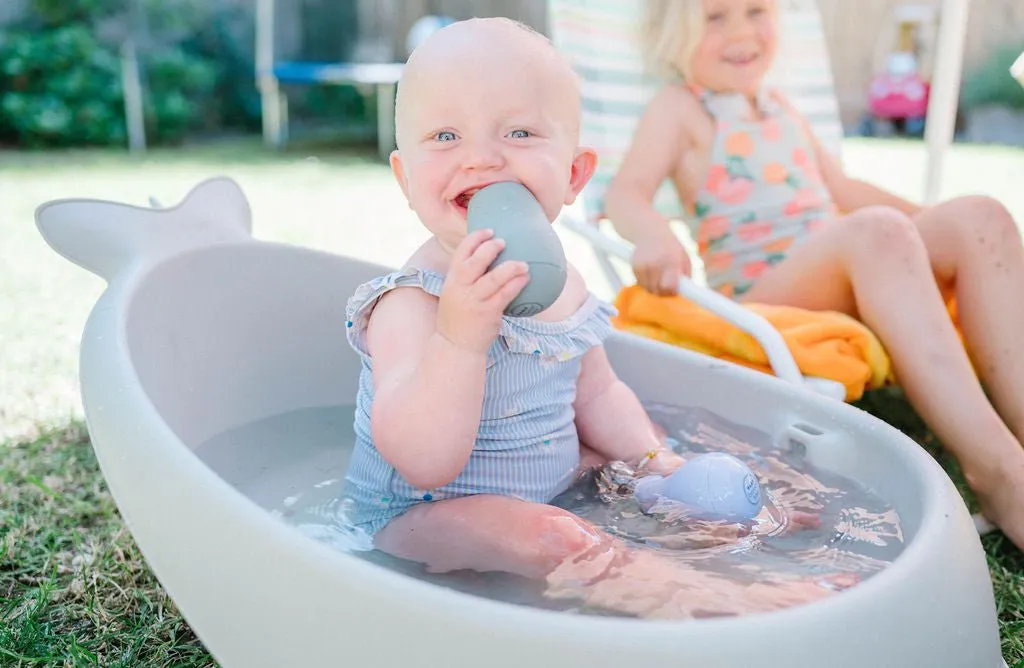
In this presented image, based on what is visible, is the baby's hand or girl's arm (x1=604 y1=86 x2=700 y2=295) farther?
girl's arm (x1=604 y1=86 x2=700 y2=295)

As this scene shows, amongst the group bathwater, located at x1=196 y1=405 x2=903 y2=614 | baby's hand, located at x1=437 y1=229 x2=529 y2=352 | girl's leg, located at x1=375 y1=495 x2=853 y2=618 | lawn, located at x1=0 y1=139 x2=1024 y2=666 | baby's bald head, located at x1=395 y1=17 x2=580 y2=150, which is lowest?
lawn, located at x1=0 y1=139 x2=1024 y2=666

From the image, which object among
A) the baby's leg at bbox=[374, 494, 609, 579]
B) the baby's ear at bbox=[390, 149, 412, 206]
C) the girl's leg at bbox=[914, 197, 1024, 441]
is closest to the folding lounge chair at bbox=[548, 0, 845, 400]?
the girl's leg at bbox=[914, 197, 1024, 441]

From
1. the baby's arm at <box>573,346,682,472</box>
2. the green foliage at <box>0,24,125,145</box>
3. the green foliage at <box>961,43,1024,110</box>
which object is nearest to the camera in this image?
the baby's arm at <box>573,346,682,472</box>

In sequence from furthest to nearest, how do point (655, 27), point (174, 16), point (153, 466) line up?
1. point (174, 16)
2. point (655, 27)
3. point (153, 466)

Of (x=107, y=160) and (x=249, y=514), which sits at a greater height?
(x=249, y=514)

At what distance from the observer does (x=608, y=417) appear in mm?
1321

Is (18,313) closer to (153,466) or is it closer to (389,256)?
(389,256)

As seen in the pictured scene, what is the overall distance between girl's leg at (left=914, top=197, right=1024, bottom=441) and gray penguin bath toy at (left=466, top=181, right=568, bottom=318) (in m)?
0.92

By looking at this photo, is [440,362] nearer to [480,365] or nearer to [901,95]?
[480,365]

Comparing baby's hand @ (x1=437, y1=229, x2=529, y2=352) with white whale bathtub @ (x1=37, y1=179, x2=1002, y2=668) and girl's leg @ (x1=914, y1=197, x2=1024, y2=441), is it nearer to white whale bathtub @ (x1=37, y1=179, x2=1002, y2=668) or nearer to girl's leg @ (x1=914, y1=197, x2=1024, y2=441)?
white whale bathtub @ (x1=37, y1=179, x2=1002, y2=668)

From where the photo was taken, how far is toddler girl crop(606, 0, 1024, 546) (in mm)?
1418

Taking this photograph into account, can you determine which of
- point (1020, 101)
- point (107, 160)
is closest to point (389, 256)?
point (107, 160)

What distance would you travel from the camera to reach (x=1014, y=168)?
517 cm

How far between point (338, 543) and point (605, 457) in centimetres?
38
